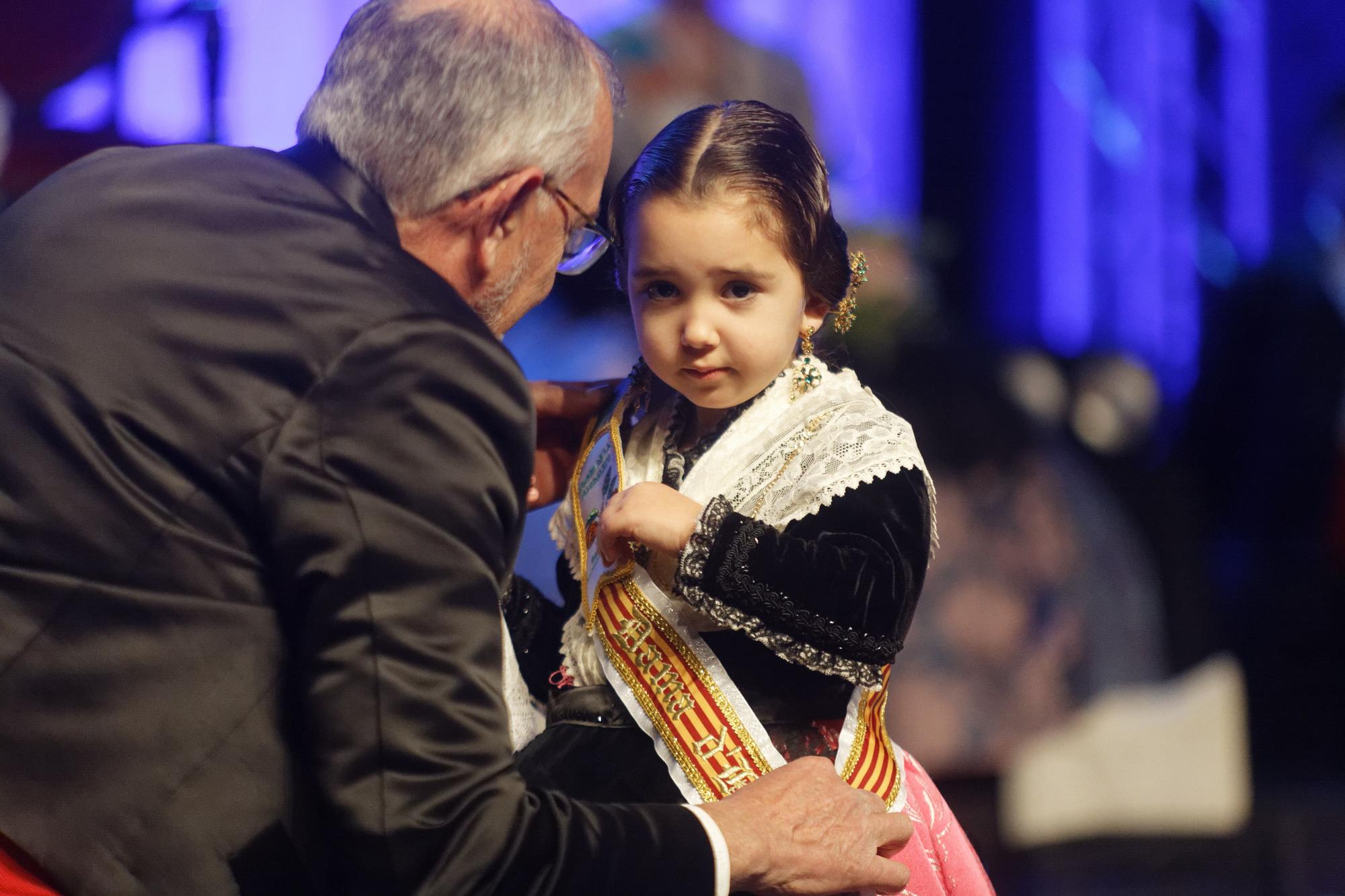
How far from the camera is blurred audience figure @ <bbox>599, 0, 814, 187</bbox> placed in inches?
212

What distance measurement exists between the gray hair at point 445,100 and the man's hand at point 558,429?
1.47 feet

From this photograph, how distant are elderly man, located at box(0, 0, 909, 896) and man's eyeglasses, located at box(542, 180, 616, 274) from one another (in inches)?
11.5

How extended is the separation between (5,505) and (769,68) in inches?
192

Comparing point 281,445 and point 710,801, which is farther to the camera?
point 710,801

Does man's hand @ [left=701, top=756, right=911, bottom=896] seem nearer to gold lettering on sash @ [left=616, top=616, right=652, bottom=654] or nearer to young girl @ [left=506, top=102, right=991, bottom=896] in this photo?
young girl @ [left=506, top=102, right=991, bottom=896]

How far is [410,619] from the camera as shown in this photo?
1305 millimetres

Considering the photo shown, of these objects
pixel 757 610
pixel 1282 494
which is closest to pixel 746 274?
pixel 757 610

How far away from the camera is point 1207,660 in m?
4.49

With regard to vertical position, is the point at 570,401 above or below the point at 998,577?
above

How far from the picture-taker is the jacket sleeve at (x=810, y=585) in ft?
5.05

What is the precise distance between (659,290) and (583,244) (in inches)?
4.3

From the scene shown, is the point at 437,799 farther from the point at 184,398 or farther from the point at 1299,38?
the point at 1299,38

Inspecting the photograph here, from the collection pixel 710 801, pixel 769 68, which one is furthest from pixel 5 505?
pixel 769 68

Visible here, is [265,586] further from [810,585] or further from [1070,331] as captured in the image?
[1070,331]
